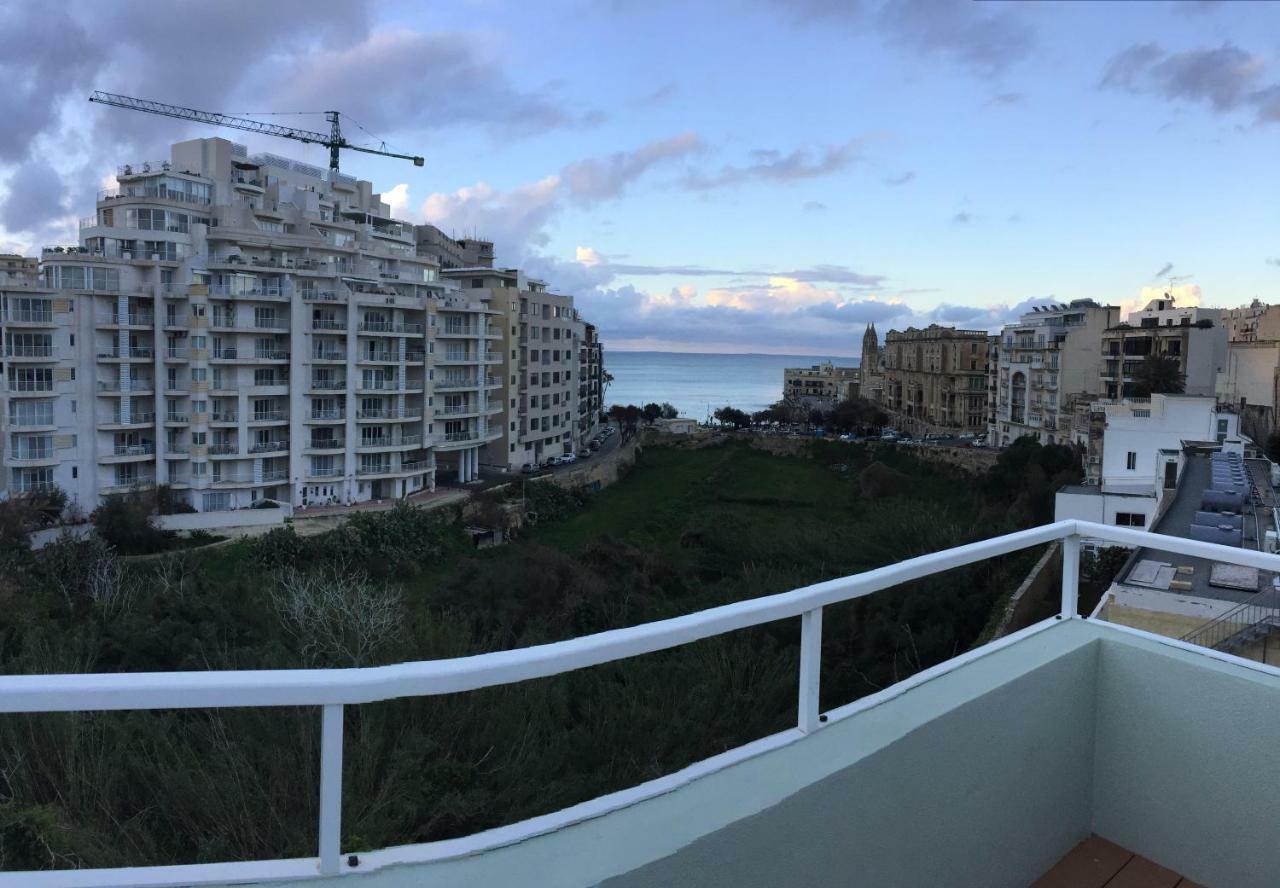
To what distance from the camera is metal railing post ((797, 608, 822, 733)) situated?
1.90 metres

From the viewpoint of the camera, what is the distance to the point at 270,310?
33156 millimetres

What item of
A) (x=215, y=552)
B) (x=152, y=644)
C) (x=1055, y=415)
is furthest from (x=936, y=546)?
(x=1055, y=415)

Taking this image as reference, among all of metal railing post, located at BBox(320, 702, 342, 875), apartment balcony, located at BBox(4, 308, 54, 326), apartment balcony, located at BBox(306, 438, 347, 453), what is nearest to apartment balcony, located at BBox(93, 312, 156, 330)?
apartment balcony, located at BBox(4, 308, 54, 326)

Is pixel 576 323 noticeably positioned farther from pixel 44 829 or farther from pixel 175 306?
pixel 44 829

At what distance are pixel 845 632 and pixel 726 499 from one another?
113 feet

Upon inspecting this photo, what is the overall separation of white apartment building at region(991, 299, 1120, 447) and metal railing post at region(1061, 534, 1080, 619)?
42172 mm

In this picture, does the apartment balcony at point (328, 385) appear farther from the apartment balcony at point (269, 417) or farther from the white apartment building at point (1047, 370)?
the white apartment building at point (1047, 370)

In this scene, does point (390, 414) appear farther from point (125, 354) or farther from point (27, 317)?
point (27, 317)

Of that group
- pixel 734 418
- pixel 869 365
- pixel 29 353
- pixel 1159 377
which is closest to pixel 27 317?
pixel 29 353

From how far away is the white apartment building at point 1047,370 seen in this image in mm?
46125

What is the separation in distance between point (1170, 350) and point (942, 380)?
25.2 m

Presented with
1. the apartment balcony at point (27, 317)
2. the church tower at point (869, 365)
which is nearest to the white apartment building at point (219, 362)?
the apartment balcony at point (27, 317)

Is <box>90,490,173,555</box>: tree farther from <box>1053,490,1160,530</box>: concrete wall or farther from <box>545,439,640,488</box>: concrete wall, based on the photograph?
<box>1053,490,1160,530</box>: concrete wall

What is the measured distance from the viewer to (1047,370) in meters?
47.3
